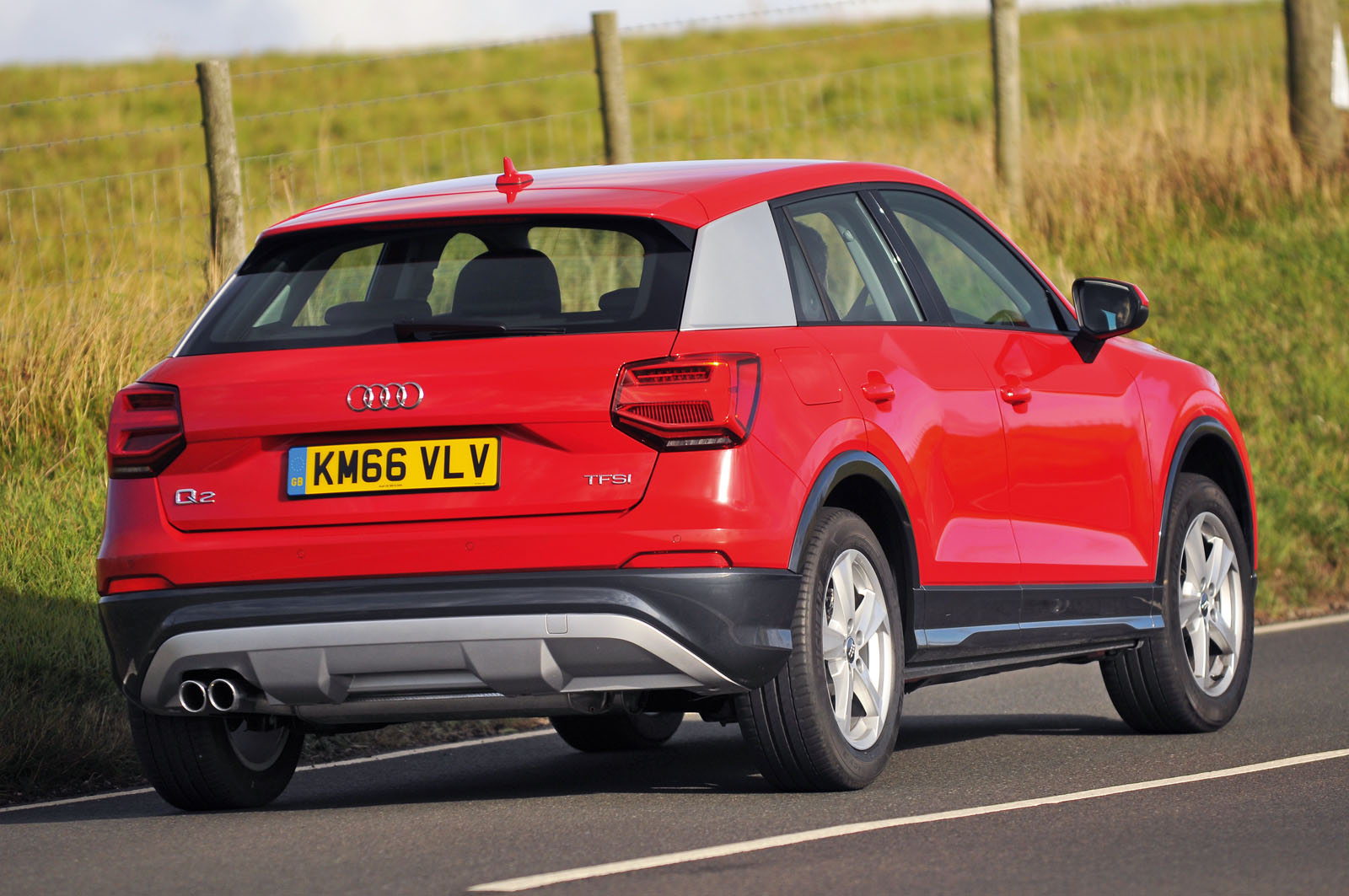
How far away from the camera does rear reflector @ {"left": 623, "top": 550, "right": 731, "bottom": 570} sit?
19.2ft

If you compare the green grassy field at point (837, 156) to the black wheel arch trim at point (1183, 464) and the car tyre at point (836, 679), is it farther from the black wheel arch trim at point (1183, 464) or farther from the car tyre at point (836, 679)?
the black wheel arch trim at point (1183, 464)

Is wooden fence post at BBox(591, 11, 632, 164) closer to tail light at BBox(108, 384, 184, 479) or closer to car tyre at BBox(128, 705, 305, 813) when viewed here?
car tyre at BBox(128, 705, 305, 813)

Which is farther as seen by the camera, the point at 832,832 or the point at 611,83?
the point at 611,83

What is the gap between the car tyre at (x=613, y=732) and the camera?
27.0ft

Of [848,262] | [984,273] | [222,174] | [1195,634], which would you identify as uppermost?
[222,174]

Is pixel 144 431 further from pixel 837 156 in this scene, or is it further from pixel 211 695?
pixel 837 156

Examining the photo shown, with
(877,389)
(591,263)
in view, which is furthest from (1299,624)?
(591,263)

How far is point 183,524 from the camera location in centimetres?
620

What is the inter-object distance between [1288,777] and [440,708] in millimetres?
2611

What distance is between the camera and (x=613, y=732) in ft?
27.3

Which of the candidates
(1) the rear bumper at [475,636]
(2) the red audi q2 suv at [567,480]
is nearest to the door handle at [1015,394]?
(2) the red audi q2 suv at [567,480]

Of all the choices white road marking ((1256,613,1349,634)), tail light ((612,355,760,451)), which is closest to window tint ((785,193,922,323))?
tail light ((612,355,760,451))

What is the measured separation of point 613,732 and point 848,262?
232 cm

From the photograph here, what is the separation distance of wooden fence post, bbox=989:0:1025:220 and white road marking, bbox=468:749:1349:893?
429 inches
